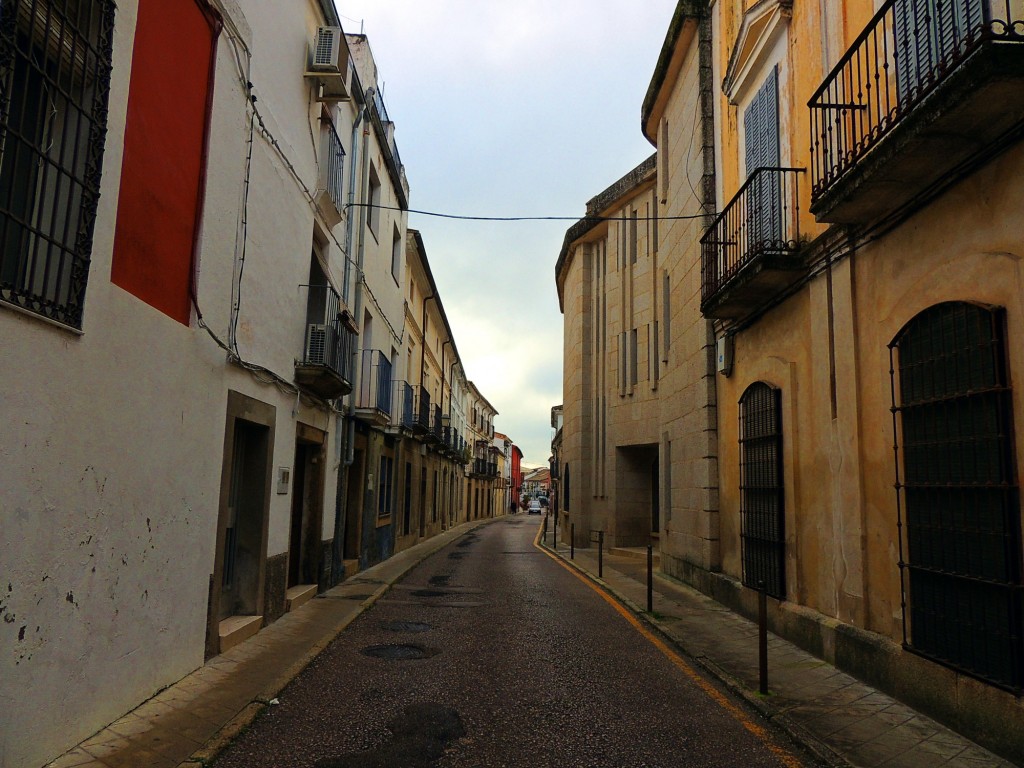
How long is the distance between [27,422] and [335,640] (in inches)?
190

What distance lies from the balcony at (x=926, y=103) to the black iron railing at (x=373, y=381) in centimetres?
886

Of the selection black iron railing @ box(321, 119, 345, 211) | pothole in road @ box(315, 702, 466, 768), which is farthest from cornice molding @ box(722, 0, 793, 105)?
pothole in road @ box(315, 702, 466, 768)

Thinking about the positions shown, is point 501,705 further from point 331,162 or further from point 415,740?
point 331,162

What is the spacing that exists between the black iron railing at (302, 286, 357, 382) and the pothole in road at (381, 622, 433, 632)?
3260 mm

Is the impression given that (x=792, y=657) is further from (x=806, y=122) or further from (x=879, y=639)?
(x=806, y=122)

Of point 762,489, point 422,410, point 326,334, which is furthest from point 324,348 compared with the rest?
point 422,410

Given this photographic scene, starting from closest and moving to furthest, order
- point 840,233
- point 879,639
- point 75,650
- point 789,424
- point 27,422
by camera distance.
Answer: point 27,422 → point 75,650 → point 879,639 → point 840,233 → point 789,424

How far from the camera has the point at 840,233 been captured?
7.14 metres

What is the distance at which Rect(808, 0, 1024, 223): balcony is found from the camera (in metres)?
4.39

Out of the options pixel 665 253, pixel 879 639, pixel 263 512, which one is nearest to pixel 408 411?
pixel 665 253

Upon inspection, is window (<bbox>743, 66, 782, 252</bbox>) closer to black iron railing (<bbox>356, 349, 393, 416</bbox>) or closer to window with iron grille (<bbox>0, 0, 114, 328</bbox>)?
window with iron grille (<bbox>0, 0, 114, 328</bbox>)

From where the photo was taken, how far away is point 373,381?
14062 mm

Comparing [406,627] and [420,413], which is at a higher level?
[420,413]

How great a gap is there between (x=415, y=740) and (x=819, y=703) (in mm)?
3092
